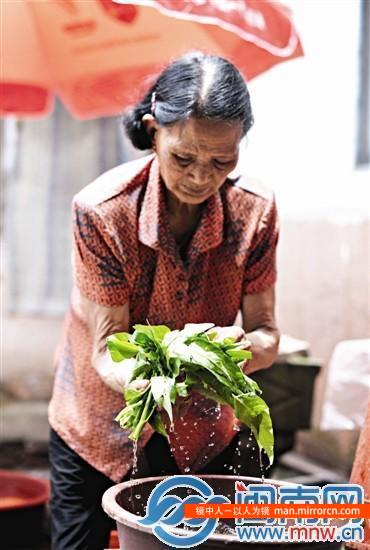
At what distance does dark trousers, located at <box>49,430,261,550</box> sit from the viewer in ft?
9.00

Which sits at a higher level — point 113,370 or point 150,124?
point 150,124

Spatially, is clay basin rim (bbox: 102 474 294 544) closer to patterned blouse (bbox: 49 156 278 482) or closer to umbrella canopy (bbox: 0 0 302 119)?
patterned blouse (bbox: 49 156 278 482)

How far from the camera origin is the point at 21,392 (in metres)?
7.75

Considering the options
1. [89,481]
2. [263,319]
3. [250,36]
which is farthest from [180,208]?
[250,36]

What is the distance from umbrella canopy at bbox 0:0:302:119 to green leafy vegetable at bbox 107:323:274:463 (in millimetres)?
1293

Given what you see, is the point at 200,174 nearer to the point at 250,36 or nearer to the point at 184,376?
the point at 184,376

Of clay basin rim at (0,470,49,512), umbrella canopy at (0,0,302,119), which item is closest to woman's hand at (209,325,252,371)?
umbrella canopy at (0,0,302,119)

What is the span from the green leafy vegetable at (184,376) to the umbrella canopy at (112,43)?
1293 mm

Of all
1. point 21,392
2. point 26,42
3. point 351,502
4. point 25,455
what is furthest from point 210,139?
point 21,392

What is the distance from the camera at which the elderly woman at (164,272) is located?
2488 millimetres

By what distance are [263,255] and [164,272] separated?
0.98 ft

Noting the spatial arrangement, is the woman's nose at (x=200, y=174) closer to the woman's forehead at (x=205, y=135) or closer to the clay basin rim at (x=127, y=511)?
the woman's forehead at (x=205, y=135)

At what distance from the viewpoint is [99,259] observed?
257cm

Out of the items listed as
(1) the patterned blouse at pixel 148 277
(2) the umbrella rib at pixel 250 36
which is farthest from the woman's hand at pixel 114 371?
(2) the umbrella rib at pixel 250 36
